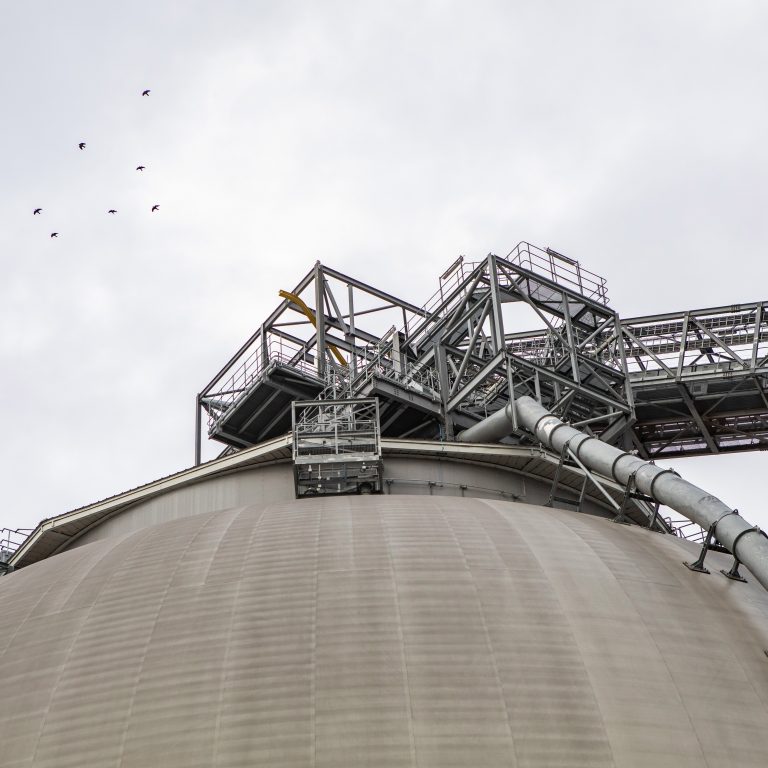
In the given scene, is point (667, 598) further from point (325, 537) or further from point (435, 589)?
point (325, 537)

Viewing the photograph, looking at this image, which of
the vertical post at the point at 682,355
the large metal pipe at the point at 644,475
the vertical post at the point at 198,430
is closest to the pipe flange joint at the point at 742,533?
the large metal pipe at the point at 644,475

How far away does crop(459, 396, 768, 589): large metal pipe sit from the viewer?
27.4 metres

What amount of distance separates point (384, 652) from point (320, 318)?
23799mm

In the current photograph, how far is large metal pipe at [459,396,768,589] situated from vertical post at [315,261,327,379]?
6778 mm

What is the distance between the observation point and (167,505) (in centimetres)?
3728

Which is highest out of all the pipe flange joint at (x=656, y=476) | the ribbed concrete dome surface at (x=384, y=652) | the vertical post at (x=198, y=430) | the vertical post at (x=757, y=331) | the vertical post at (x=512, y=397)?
the vertical post at (x=757, y=331)

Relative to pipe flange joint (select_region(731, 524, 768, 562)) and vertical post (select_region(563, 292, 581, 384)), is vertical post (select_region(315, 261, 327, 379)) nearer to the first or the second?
vertical post (select_region(563, 292, 581, 384))

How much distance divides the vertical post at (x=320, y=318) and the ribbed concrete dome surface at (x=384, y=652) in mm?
14723

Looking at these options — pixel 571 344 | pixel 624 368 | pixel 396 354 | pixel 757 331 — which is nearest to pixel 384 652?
pixel 571 344

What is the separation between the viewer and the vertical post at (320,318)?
4253 centimetres

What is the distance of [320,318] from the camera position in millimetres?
43844

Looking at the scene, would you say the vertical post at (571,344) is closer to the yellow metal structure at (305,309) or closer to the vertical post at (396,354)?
the vertical post at (396,354)

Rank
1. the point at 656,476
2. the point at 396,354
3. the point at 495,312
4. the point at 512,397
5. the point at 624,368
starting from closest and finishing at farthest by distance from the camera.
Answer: the point at 656,476 < the point at 512,397 < the point at 495,312 < the point at 624,368 < the point at 396,354

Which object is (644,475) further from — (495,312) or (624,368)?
A: (624,368)
